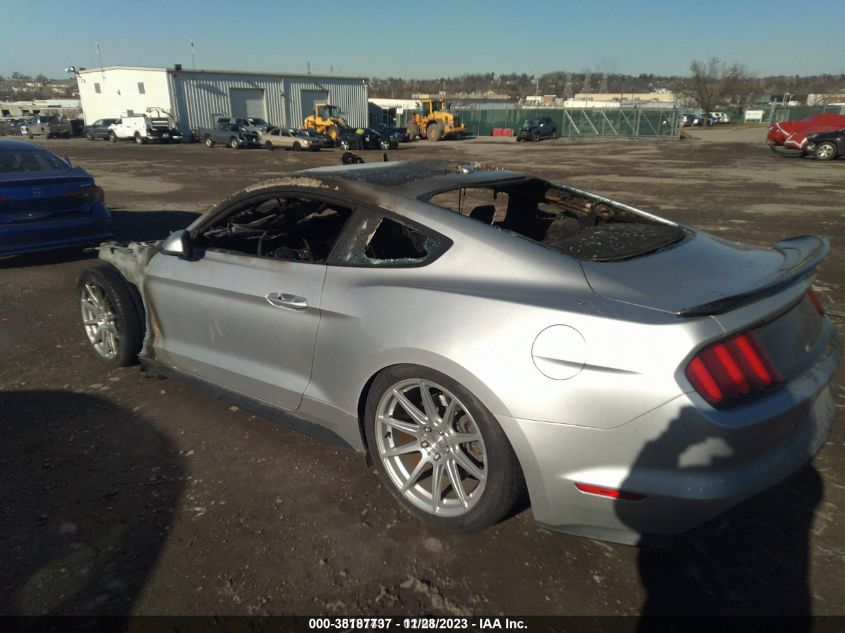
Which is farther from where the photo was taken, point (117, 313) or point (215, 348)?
point (117, 313)

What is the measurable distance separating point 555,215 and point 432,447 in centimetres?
167

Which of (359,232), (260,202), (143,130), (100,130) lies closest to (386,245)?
(359,232)

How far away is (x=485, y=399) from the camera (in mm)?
2166

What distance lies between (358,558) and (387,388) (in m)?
0.71

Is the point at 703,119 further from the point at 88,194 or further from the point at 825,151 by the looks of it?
the point at 88,194

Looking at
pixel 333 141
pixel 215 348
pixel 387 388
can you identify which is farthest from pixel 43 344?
pixel 333 141

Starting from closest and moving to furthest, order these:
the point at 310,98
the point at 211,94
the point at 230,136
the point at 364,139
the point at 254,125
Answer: the point at 364,139 → the point at 230,136 → the point at 254,125 → the point at 211,94 → the point at 310,98

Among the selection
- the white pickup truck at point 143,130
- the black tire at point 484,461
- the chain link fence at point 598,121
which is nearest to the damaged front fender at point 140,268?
the black tire at point 484,461

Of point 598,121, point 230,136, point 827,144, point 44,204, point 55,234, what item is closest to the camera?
point 44,204

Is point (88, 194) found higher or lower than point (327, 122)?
higher

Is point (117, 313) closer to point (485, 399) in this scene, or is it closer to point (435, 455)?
point (435, 455)

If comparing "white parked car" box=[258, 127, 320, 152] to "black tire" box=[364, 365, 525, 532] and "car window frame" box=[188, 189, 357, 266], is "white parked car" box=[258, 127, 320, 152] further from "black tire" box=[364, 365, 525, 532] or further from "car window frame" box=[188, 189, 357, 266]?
"black tire" box=[364, 365, 525, 532]

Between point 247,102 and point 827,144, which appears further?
point 247,102

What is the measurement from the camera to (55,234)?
673 cm
